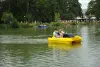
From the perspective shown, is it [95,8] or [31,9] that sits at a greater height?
[31,9]

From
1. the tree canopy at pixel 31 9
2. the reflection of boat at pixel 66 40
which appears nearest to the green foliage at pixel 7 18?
the tree canopy at pixel 31 9

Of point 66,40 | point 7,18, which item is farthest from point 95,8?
point 66,40

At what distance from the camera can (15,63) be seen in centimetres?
2220

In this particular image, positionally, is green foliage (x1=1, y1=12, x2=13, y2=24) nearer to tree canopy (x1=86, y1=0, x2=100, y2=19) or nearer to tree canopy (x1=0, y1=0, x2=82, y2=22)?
tree canopy (x1=0, y1=0, x2=82, y2=22)

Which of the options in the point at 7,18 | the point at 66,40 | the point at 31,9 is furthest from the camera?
the point at 31,9

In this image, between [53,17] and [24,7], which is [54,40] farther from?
[53,17]

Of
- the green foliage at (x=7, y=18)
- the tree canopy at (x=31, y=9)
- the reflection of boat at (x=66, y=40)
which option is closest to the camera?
the reflection of boat at (x=66, y=40)

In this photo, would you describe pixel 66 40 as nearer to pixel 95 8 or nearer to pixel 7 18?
pixel 7 18

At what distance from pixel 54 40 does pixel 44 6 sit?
8241 centimetres

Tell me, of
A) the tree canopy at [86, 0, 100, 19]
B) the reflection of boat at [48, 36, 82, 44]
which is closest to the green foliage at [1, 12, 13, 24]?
the reflection of boat at [48, 36, 82, 44]

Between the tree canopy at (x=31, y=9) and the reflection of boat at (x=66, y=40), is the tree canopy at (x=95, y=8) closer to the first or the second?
the tree canopy at (x=31, y=9)

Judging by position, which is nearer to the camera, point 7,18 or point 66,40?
point 66,40

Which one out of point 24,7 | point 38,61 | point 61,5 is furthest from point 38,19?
point 38,61

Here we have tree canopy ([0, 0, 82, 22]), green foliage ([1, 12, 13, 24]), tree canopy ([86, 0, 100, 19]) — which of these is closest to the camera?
green foliage ([1, 12, 13, 24])
